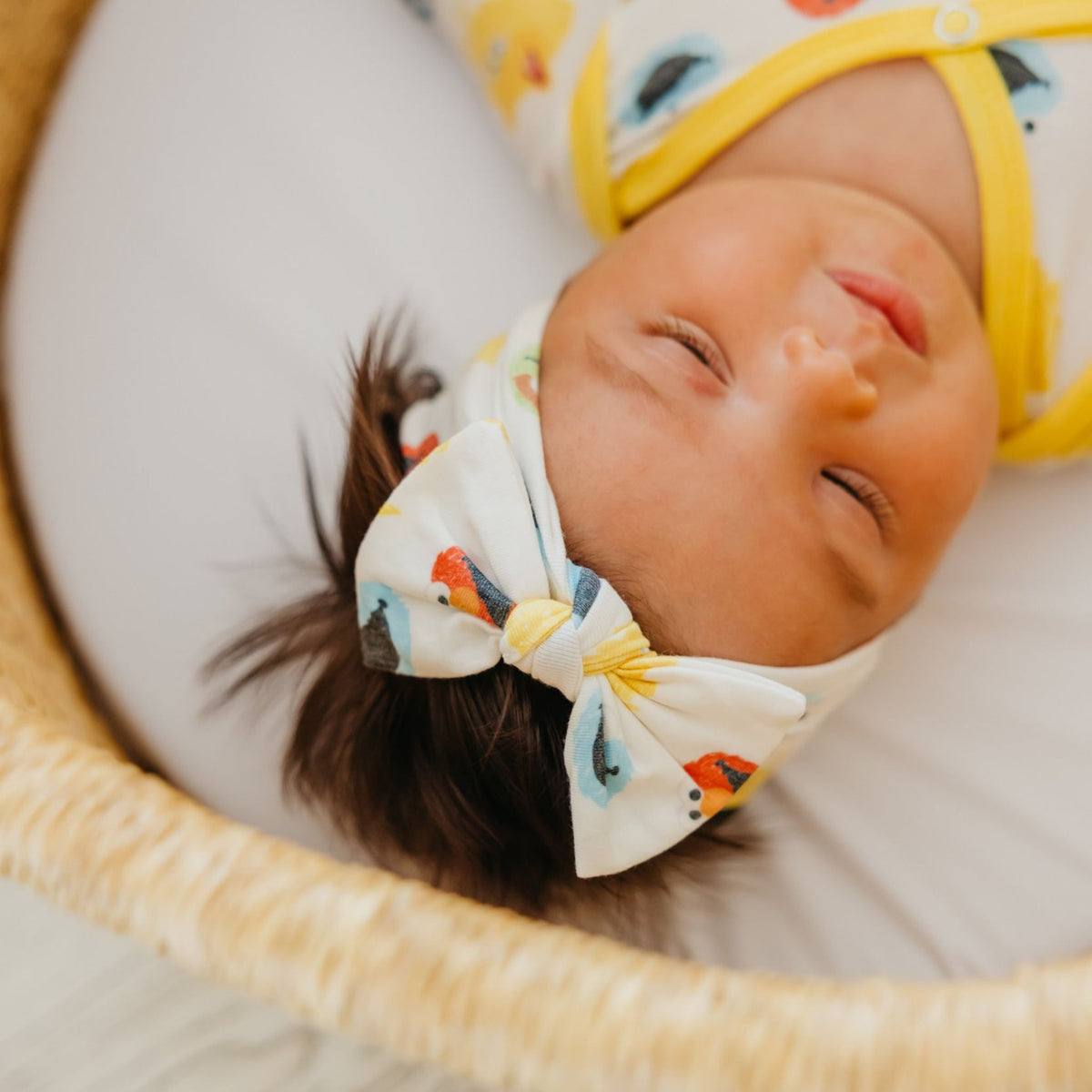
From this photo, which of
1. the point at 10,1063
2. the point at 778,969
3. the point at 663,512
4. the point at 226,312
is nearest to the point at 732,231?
the point at 663,512

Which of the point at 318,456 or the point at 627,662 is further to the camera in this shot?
the point at 318,456

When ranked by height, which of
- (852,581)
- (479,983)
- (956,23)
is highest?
(956,23)

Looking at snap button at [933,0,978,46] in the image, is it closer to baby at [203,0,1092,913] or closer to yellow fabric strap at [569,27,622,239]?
baby at [203,0,1092,913]

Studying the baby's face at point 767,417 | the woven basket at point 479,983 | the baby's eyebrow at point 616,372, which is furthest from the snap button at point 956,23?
the woven basket at point 479,983

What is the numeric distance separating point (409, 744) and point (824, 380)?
420mm

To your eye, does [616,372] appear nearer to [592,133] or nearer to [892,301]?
[892,301]

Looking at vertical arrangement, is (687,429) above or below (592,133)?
below

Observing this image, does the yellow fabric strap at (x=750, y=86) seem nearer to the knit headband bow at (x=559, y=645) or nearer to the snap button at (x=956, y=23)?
the snap button at (x=956, y=23)

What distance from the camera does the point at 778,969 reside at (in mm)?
871

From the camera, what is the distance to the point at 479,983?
514 millimetres

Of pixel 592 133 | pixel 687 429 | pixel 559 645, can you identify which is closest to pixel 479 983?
pixel 559 645

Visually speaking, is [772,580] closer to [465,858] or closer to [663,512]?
[663,512]

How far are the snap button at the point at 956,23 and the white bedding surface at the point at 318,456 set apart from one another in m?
0.37

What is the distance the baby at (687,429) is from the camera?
2.21 ft
